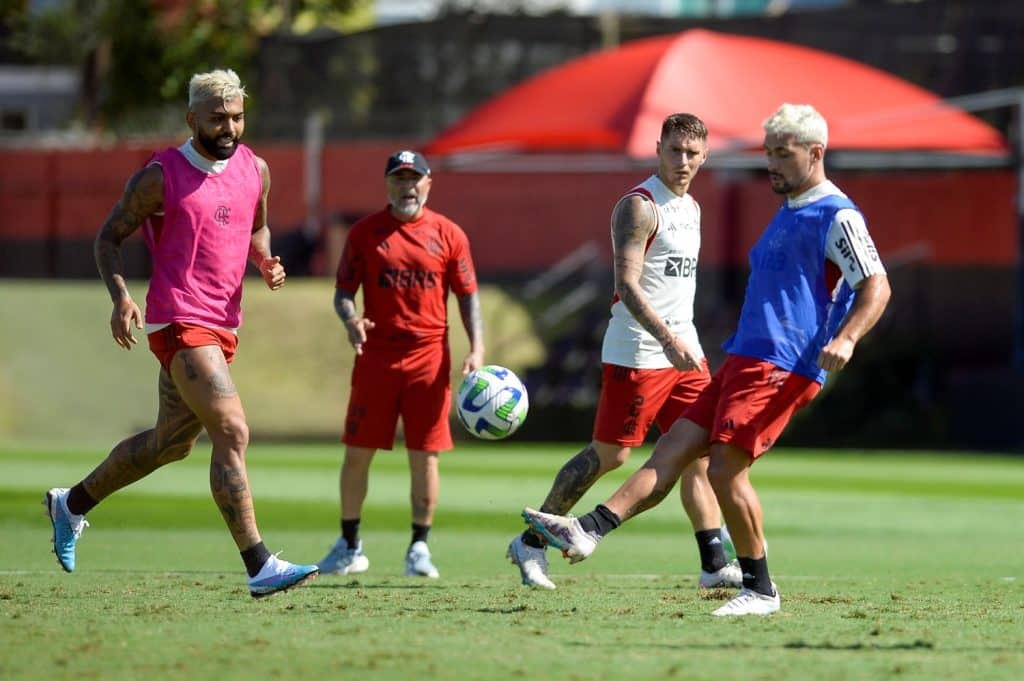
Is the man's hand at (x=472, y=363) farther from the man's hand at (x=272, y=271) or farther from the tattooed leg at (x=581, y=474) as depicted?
the man's hand at (x=272, y=271)

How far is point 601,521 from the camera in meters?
8.87

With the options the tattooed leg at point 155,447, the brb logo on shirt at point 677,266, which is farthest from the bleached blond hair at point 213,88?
the brb logo on shirt at point 677,266

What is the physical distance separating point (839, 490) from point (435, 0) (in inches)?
1156

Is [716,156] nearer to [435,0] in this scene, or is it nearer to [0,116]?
[435,0]

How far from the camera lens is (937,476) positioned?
20328 millimetres

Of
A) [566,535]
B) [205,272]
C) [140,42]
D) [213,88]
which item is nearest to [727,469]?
[566,535]

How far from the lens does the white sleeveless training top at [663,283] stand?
378 inches

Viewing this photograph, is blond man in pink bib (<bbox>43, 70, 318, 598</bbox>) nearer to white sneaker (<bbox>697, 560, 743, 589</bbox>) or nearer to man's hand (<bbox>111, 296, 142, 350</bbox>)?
man's hand (<bbox>111, 296, 142, 350</bbox>)

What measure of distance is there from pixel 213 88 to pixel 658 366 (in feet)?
8.57

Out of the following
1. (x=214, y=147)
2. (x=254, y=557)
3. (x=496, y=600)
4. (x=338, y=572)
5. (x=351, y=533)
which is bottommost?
(x=338, y=572)

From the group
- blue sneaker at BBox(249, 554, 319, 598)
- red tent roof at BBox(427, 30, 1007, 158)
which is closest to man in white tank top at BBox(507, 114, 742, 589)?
blue sneaker at BBox(249, 554, 319, 598)

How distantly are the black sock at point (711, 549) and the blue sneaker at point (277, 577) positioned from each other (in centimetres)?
218

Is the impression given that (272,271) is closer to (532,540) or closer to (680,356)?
(532,540)

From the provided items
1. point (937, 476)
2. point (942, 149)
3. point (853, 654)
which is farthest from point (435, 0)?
point (853, 654)
